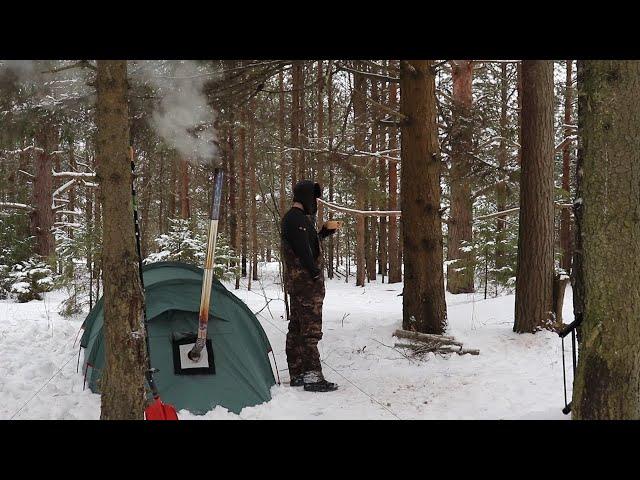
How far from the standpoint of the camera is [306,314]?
5645mm

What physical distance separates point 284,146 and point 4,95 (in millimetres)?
8241

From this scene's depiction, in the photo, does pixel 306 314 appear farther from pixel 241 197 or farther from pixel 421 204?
pixel 241 197

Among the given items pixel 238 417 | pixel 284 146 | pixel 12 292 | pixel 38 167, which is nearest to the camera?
pixel 238 417

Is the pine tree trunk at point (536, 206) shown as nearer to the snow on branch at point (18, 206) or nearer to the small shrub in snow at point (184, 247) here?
the small shrub in snow at point (184, 247)

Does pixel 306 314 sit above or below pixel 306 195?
below

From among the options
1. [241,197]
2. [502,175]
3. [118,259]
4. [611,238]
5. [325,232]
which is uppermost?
[241,197]

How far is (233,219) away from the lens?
832 inches

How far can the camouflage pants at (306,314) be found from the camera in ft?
18.5

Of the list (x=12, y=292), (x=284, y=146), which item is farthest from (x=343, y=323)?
(x=12, y=292)

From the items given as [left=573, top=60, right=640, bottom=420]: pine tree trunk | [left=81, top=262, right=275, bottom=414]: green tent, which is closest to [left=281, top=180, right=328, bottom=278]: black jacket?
[left=81, top=262, right=275, bottom=414]: green tent

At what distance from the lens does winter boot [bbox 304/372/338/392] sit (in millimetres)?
5459

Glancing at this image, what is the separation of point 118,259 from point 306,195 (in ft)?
8.38

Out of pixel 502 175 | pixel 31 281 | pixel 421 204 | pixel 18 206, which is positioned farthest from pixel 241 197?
pixel 421 204
